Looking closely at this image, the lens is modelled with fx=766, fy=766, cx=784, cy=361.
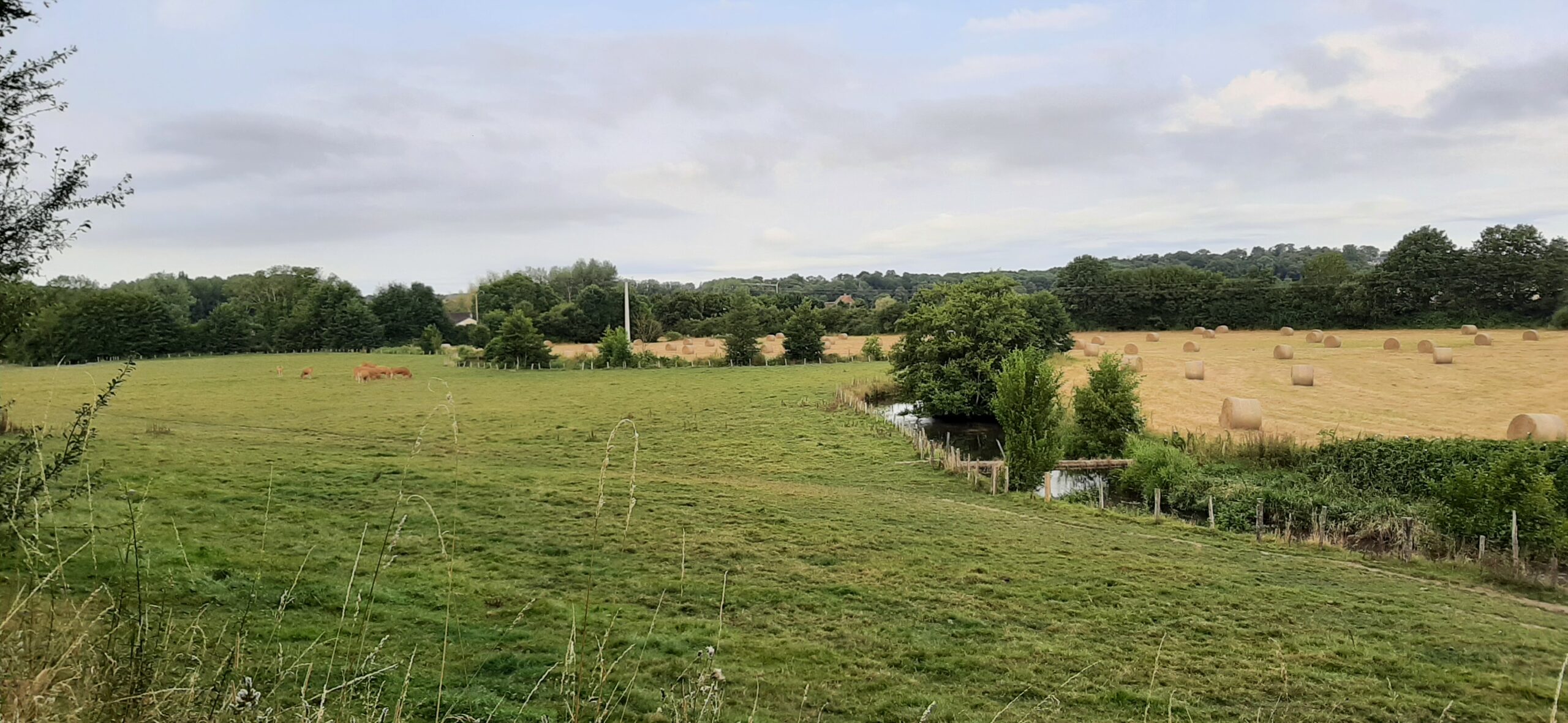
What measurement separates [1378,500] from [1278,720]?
1367 cm

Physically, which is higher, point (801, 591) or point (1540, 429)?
point (1540, 429)

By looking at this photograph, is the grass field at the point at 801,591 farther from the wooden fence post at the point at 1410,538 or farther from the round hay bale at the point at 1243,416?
the round hay bale at the point at 1243,416

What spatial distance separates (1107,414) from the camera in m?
22.0

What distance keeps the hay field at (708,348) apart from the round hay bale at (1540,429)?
135ft

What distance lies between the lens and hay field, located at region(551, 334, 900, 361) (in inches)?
2324

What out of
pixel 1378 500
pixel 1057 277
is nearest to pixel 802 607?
pixel 1378 500

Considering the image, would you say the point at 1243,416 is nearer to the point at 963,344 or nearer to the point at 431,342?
the point at 963,344

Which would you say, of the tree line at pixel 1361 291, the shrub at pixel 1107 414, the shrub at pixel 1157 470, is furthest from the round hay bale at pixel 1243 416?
the tree line at pixel 1361 291

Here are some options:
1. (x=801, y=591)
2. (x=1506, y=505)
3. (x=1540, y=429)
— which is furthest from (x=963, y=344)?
(x=801, y=591)

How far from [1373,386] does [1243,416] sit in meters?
12.3

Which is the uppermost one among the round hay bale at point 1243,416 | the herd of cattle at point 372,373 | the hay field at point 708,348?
the hay field at point 708,348

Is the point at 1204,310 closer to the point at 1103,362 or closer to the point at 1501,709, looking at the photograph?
the point at 1103,362

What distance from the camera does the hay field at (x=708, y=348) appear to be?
194 ft

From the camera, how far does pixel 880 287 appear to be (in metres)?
151
